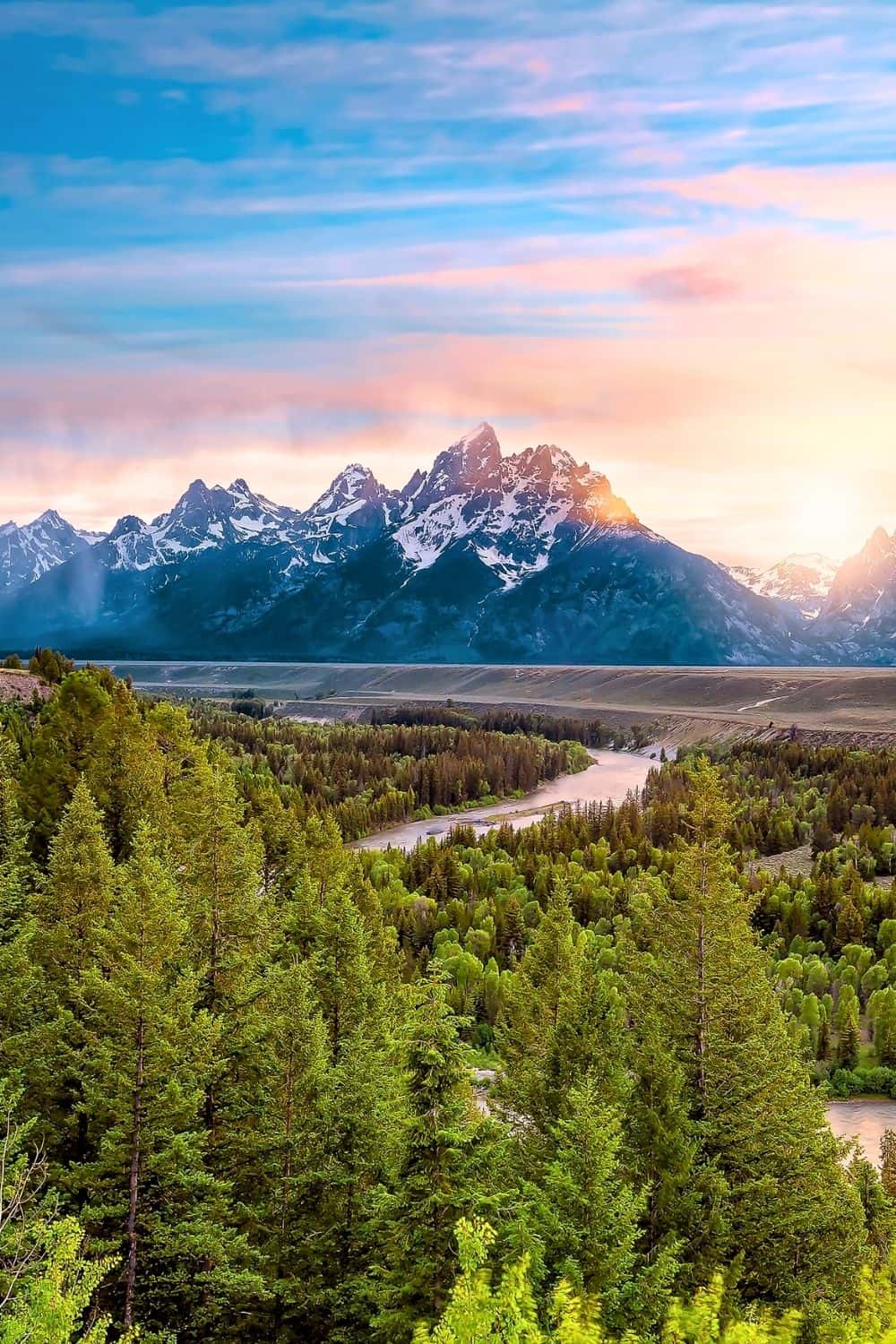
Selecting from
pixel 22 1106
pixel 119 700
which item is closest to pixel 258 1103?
pixel 22 1106

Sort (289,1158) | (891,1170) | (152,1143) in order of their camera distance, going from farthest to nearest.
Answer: (891,1170), (289,1158), (152,1143)

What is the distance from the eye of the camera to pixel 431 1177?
20.7m

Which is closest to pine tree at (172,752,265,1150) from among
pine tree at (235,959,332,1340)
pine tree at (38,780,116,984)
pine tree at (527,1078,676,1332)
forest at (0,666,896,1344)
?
forest at (0,666,896,1344)

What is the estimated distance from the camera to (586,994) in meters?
29.8

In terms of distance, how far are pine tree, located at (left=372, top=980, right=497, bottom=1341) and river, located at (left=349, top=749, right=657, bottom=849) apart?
91935mm

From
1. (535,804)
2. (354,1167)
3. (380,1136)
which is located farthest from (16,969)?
(535,804)

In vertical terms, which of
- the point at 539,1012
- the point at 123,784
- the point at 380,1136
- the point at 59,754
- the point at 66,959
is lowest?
the point at 539,1012

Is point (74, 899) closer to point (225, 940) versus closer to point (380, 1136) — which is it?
point (225, 940)

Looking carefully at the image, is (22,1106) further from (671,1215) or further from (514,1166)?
(671,1215)

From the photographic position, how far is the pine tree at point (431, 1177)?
797 inches

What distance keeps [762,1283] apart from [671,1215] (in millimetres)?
3563

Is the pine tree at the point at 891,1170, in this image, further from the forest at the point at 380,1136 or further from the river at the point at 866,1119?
the river at the point at 866,1119

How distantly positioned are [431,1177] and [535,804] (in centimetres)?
13345

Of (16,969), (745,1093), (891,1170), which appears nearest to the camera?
(745,1093)
